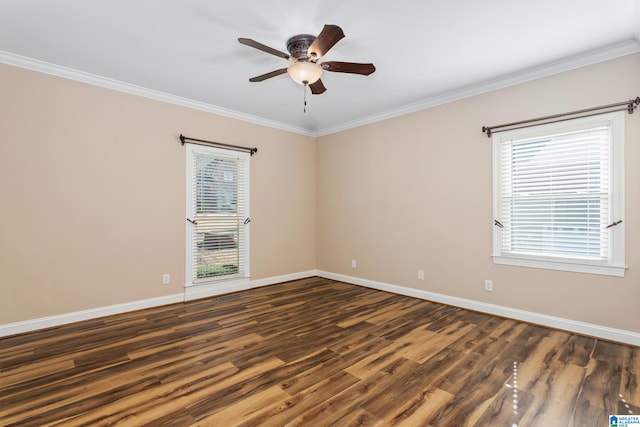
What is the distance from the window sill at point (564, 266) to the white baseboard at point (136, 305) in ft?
10.9

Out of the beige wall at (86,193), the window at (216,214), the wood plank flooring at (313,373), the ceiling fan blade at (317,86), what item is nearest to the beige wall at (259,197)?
the beige wall at (86,193)

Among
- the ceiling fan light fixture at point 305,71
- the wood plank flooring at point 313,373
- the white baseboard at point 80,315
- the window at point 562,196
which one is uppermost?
the ceiling fan light fixture at point 305,71

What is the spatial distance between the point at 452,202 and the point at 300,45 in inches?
104

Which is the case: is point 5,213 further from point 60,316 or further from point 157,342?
point 157,342

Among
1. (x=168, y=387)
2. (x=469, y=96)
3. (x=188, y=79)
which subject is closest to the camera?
(x=168, y=387)

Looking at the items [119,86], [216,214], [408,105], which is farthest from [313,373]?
[119,86]

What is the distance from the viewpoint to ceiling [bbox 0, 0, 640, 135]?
2318mm

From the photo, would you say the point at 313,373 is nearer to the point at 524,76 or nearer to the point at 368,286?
the point at 368,286

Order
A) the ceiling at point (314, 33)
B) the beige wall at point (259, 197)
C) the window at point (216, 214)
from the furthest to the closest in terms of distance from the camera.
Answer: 1. the window at point (216, 214)
2. the beige wall at point (259, 197)
3. the ceiling at point (314, 33)

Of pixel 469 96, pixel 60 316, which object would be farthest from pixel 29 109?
pixel 469 96

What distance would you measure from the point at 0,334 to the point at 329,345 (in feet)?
10.5

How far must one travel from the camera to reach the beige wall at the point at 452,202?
9.46ft

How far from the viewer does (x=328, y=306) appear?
396 centimetres

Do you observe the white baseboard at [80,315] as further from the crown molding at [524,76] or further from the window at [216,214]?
the crown molding at [524,76]
